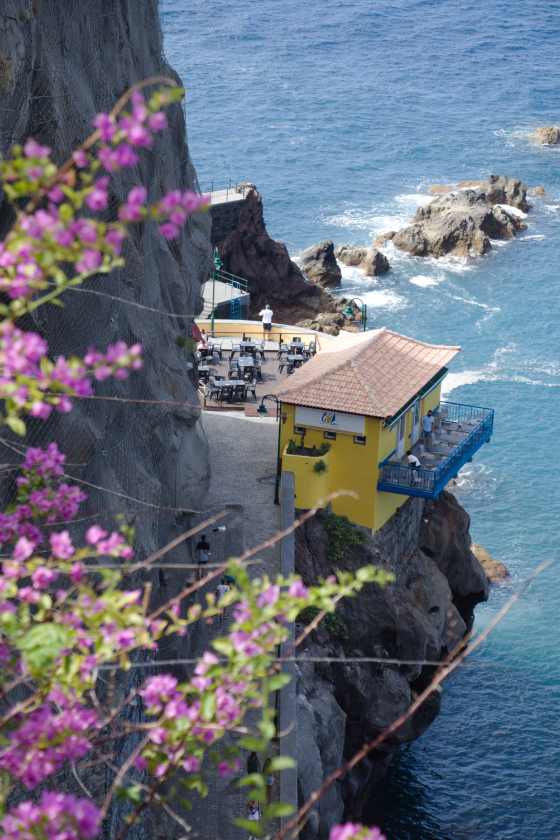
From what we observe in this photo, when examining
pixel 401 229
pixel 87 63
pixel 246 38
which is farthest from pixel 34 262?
pixel 246 38

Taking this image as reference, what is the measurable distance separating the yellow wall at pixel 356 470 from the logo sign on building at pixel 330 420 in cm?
16

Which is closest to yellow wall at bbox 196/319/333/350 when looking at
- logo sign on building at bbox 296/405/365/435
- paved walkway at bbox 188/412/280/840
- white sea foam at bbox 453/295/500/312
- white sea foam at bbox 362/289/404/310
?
paved walkway at bbox 188/412/280/840

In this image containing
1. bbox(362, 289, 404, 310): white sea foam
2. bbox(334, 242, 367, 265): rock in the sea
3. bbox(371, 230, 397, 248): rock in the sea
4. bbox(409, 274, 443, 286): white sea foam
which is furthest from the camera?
bbox(371, 230, 397, 248): rock in the sea

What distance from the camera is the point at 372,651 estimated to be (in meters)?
24.1

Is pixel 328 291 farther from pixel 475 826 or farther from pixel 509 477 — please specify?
pixel 475 826

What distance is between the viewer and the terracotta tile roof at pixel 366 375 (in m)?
23.8

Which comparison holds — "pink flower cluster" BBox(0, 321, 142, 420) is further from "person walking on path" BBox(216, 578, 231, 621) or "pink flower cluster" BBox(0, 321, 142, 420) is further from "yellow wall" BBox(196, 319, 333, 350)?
"yellow wall" BBox(196, 319, 333, 350)

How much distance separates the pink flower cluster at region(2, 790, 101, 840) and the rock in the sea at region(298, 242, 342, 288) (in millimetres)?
60699

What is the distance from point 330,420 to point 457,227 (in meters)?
50.6

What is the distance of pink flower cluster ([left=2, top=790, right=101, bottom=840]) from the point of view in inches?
168

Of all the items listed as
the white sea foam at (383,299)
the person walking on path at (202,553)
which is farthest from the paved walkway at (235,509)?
the white sea foam at (383,299)

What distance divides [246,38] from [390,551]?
4796 inches

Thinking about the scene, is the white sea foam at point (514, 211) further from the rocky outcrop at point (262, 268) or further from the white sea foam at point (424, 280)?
the rocky outcrop at point (262, 268)

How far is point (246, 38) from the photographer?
13238cm
